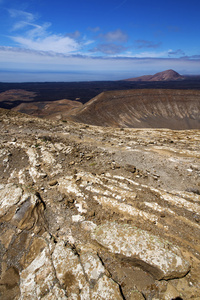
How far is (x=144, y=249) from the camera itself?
4.82 m

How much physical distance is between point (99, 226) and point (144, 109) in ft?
188

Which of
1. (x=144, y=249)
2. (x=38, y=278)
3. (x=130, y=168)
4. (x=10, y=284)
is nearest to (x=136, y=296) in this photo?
(x=144, y=249)

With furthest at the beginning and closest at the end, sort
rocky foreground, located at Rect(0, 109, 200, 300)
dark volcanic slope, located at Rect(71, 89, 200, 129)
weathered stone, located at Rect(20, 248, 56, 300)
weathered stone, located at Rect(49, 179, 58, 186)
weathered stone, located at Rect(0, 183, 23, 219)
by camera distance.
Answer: dark volcanic slope, located at Rect(71, 89, 200, 129), weathered stone, located at Rect(49, 179, 58, 186), weathered stone, located at Rect(0, 183, 23, 219), rocky foreground, located at Rect(0, 109, 200, 300), weathered stone, located at Rect(20, 248, 56, 300)

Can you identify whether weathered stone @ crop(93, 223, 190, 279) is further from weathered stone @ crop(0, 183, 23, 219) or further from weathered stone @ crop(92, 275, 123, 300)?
weathered stone @ crop(0, 183, 23, 219)

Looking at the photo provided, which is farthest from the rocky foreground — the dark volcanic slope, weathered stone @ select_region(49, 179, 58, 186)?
the dark volcanic slope

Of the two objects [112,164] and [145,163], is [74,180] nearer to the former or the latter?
[112,164]

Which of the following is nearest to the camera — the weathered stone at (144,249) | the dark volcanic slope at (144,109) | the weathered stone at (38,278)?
the weathered stone at (38,278)

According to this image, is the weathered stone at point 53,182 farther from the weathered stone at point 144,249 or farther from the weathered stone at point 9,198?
the weathered stone at point 144,249

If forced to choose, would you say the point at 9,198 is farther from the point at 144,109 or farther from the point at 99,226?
the point at 144,109

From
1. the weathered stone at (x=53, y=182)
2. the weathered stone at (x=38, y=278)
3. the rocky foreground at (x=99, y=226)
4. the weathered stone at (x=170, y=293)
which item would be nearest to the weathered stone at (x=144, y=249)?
the rocky foreground at (x=99, y=226)

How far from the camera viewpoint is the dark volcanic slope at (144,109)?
48781 millimetres

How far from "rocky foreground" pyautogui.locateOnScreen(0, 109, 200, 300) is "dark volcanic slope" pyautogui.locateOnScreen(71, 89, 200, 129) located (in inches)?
1364

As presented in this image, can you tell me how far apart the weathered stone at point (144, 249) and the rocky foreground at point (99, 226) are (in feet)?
0.09

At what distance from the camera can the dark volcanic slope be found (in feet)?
160
